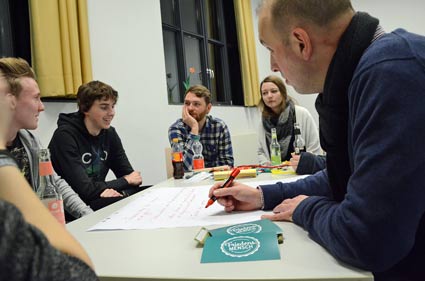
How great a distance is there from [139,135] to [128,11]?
40.9 inches

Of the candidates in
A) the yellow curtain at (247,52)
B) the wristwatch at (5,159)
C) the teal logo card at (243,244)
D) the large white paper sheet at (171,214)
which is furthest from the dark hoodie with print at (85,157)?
the yellow curtain at (247,52)

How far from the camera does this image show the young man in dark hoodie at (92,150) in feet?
6.48

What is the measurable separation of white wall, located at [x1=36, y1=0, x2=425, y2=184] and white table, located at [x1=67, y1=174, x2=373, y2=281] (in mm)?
1722

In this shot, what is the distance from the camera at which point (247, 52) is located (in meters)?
4.81

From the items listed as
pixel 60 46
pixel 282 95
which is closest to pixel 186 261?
pixel 60 46

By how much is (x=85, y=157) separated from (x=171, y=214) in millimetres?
1394

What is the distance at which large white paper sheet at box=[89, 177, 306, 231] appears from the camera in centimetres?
84

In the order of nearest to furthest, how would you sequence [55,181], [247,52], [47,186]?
[47,186]
[55,181]
[247,52]

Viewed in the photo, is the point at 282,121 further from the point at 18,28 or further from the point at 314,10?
the point at 314,10

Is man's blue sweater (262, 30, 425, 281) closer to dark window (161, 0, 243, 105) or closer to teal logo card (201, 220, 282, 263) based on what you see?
teal logo card (201, 220, 282, 263)

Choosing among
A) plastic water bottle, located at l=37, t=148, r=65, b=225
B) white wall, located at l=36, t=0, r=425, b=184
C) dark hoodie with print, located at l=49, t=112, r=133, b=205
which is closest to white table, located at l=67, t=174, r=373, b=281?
plastic water bottle, located at l=37, t=148, r=65, b=225

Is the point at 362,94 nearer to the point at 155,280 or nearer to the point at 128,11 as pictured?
the point at 155,280

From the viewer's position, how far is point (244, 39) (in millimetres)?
4781

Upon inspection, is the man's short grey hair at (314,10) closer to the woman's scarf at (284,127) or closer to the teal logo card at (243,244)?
the teal logo card at (243,244)
